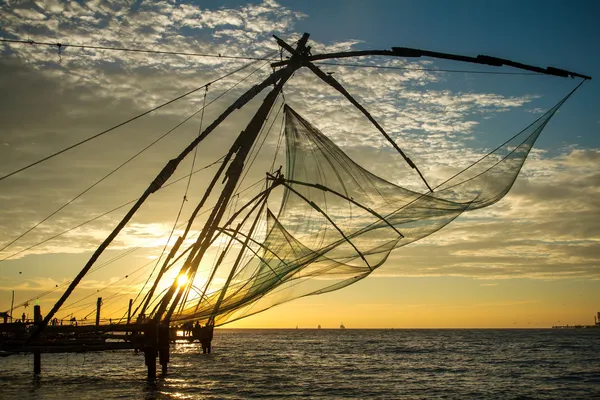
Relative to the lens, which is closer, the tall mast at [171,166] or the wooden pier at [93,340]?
the tall mast at [171,166]

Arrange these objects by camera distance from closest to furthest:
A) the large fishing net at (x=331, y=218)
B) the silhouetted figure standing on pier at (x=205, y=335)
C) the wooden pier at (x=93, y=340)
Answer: the large fishing net at (x=331, y=218) → the wooden pier at (x=93, y=340) → the silhouetted figure standing on pier at (x=205, y=335)

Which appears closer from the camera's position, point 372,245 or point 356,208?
point 372,245

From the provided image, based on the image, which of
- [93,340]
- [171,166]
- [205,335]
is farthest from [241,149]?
[205,335]

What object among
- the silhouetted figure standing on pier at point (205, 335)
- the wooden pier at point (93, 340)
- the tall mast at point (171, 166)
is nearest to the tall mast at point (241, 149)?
the tall mast at point (171, 166)

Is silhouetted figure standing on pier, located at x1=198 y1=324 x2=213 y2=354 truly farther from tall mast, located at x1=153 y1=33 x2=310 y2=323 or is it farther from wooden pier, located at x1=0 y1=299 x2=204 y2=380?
tall mast, located at x1=153 y1=33 x2=310 y2=323

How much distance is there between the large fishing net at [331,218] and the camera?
48.9ft

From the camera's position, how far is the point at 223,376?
115ft

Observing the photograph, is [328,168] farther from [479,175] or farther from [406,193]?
[479,175]

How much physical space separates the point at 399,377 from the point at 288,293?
2281 centimetres

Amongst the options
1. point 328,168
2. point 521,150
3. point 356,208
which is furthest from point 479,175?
point 328,168

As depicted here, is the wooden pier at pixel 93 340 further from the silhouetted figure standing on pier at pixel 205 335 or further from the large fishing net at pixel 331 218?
the silhouetted figure standing on pier at pixel 205 335

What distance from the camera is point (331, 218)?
17.2 m

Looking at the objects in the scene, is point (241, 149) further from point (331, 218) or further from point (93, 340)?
point (93, 340)

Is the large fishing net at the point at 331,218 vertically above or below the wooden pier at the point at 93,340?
above
